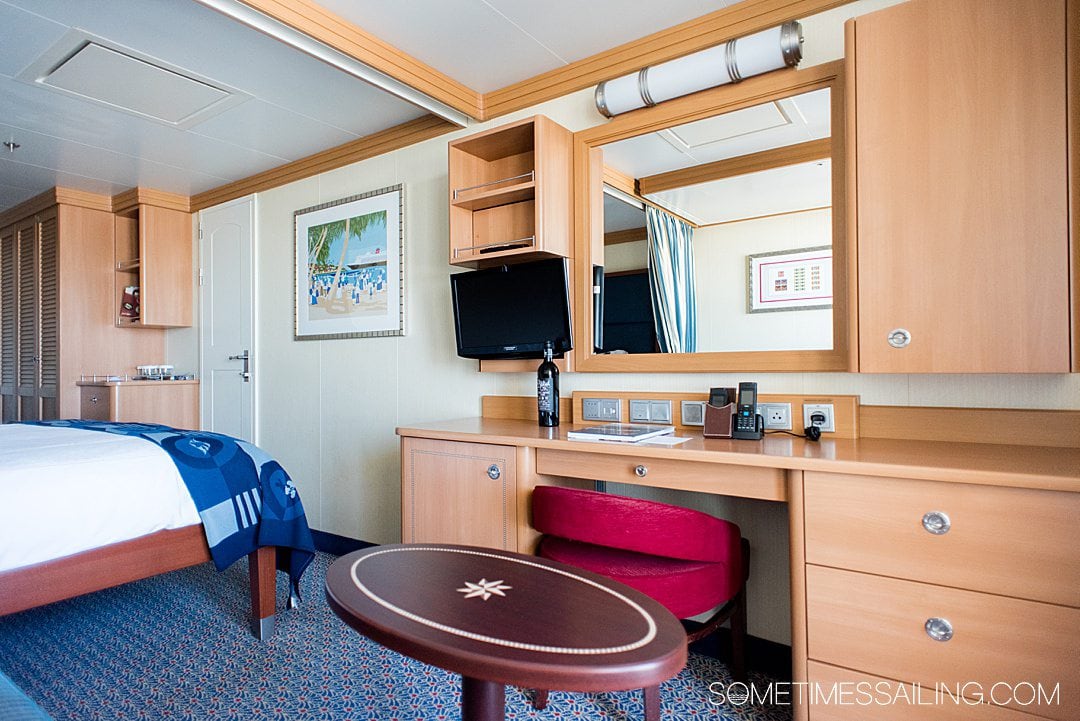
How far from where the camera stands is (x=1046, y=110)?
150cm

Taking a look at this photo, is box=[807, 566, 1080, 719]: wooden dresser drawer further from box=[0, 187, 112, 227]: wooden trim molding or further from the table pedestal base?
box=[0, 187, 112, 227]: wooden trim molding

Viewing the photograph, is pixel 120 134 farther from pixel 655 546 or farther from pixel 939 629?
pixel 939 629

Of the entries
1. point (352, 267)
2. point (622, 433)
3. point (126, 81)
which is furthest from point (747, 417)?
point (126, 81)

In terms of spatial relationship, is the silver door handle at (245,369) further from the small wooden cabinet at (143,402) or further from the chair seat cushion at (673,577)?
the chair seat cushion at (673,577)

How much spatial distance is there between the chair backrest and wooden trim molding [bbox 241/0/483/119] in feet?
6.20

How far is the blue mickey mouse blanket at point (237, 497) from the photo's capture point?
227cm

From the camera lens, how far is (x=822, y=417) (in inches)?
81.1

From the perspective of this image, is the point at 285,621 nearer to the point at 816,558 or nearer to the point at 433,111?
the point at 816,558

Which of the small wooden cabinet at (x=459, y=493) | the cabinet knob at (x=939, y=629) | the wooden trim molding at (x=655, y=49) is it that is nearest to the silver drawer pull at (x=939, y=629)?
the cabinet knob at (x=939, y=629)

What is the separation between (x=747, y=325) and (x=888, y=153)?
732mm

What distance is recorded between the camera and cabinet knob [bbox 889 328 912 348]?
65.9 inches

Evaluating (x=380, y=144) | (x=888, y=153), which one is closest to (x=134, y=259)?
(x=380, y=144)

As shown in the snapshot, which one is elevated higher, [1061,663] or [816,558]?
[816,558]

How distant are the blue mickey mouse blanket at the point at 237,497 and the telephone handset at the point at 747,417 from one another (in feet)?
5.76
